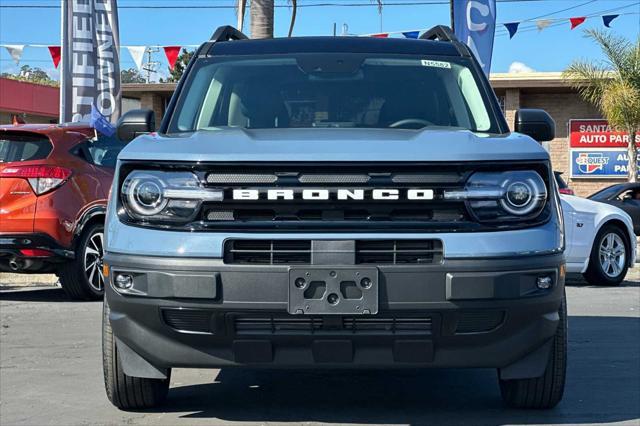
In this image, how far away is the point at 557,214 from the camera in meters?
4.65

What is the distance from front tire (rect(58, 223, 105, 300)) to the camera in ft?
33.4

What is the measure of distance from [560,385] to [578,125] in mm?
23313

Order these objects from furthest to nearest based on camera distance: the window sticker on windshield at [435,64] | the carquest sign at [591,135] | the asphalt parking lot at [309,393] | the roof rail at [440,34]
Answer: the carquest sign at [591,135]
the roof rail at [440,34]
the window sticker on windshield at [435,64]
the asphalt parking lot at [309,393]

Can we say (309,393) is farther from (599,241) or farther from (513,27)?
(513,27)

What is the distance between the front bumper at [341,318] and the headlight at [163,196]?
21 centimetres

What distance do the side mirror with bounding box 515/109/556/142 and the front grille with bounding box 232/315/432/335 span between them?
163cm

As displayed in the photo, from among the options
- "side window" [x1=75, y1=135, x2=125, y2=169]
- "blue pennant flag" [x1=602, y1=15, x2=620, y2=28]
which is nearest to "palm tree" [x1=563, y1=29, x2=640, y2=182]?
"blue pennant flag" [x1=602, y1=15, x2=620, y2=28]

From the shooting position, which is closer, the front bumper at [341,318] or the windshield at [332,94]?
the front bumper at [341,318]

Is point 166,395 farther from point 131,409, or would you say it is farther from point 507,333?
point 507,333

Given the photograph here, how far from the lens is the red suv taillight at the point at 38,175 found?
A: 9805 mm

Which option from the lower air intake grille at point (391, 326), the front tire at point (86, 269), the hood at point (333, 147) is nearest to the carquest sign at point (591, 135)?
the front tire at point (86, 269)

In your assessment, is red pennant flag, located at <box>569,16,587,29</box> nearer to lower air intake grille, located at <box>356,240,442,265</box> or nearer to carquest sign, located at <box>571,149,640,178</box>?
carquest sign, located at <box>571,149,640,178</box>

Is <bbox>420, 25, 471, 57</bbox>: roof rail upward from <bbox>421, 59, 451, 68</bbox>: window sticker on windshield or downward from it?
upward

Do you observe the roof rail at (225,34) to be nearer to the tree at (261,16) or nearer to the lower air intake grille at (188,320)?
the lower air intake grille at (188,320)
